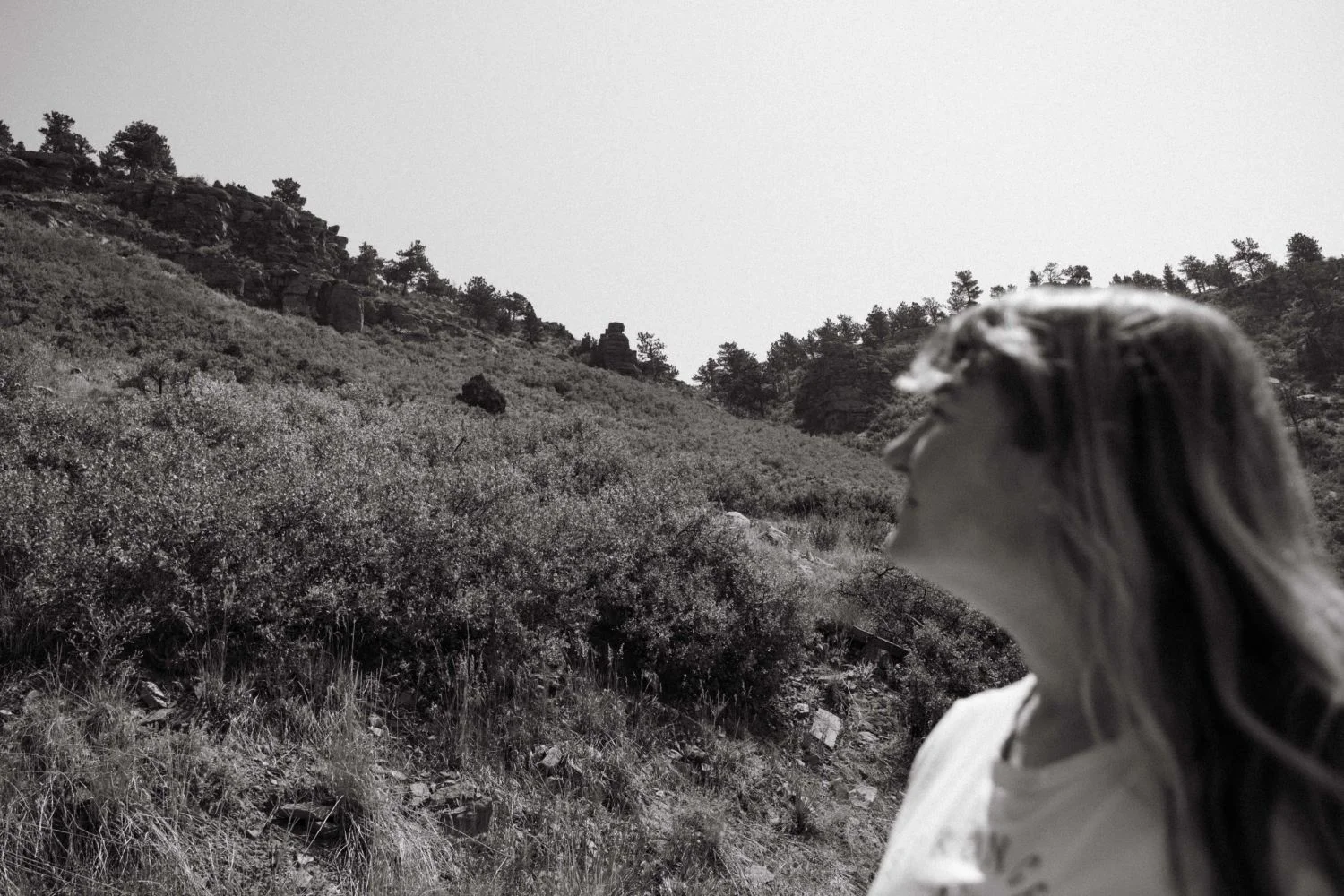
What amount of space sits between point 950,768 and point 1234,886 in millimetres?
587

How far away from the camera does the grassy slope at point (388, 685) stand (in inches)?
119

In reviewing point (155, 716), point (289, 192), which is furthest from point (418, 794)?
point (289, 192)

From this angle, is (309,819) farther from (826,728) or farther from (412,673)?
(826,728)

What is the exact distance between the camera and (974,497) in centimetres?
100

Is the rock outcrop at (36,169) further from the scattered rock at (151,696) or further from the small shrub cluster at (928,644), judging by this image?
the small shrub cluster at (928,644)

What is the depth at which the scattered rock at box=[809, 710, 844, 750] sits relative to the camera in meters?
5.09

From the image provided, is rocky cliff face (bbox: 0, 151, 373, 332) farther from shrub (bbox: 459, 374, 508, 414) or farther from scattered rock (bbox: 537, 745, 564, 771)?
scattered rock (bbox: 537, 745, 564, 771)

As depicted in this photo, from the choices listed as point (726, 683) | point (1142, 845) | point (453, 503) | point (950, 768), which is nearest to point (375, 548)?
point (453, 503)

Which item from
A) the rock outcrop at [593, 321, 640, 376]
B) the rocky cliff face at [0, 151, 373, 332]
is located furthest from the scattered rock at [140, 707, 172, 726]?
the rock outcrop at [593, 321, 640, 376]

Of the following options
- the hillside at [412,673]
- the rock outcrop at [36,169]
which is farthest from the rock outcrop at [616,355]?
the hillside at [412,673]

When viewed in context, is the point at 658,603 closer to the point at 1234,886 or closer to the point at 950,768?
the point at 950,768

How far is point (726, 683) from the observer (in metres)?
5.26

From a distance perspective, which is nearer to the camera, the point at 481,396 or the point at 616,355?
the point at 481,396

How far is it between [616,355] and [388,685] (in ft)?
154
